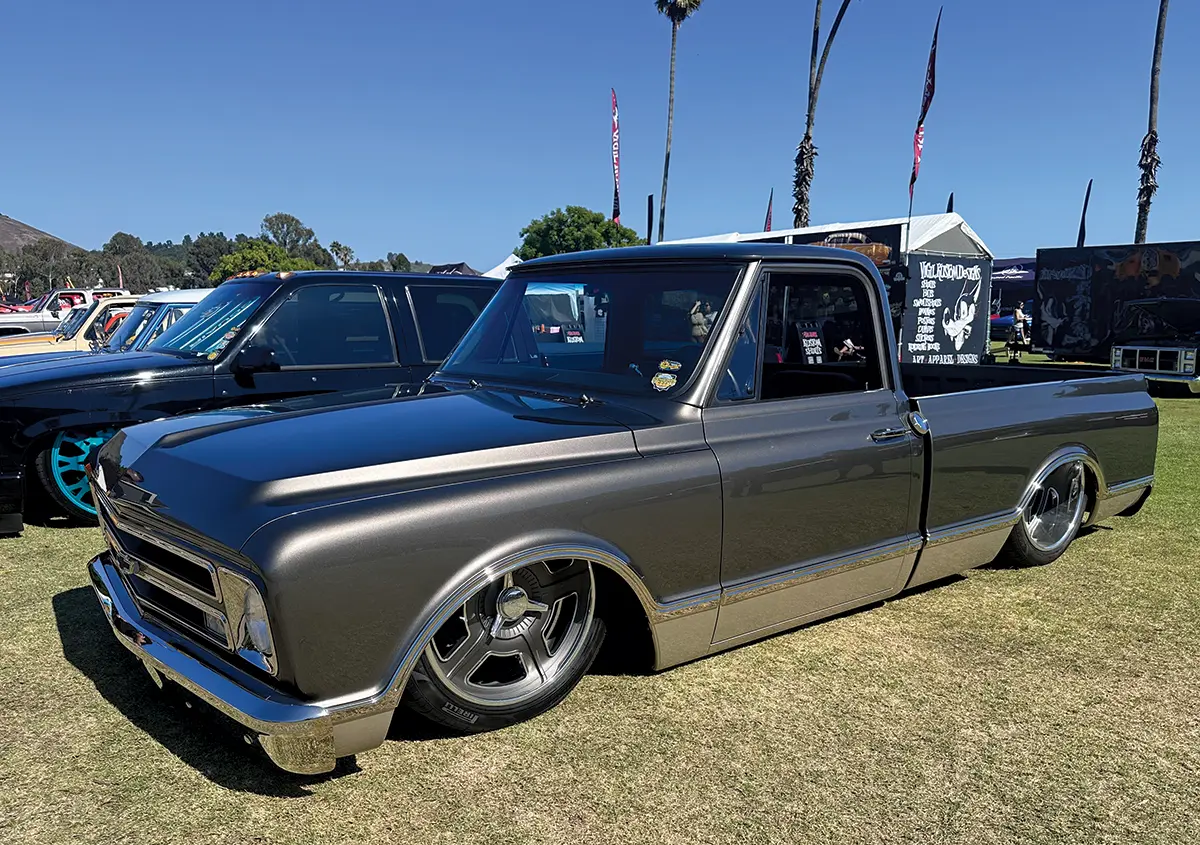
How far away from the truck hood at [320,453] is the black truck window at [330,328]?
2.75 m

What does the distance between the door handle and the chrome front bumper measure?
7.39ft

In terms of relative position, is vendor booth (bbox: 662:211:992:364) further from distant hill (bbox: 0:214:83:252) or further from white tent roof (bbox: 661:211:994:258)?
distant hill (bbox: 0:214:83:252)

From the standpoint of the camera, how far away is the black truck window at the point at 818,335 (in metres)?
3.58

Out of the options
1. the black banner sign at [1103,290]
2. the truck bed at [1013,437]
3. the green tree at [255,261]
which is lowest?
the truck bed at [1013,437]

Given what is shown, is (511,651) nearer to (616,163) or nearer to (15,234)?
(616,163)

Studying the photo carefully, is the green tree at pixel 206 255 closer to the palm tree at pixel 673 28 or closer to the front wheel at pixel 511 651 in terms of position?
the palm tree at pixel 673 28

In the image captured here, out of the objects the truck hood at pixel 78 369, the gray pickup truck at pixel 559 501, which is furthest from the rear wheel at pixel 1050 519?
the truck hood at pixel 78 369

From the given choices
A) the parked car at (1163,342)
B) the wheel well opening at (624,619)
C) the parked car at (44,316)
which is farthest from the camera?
the parked car at (44,316)

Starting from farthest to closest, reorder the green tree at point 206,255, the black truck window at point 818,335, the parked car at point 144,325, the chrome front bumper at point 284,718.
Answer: the green tree at point 206,255 < the parked car at point 144,325 < the black truck window at point 818,335 < the chrome front bumper at point 284,718

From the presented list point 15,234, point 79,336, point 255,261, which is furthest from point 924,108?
point 15,234

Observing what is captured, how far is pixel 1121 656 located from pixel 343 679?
10.7 feet

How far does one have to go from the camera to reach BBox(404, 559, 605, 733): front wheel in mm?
2768

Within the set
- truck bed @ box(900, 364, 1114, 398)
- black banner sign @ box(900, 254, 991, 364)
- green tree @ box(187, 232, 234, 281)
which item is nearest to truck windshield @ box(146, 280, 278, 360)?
truck bed @ box(900, 364, 1114, 398)

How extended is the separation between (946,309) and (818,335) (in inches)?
542
